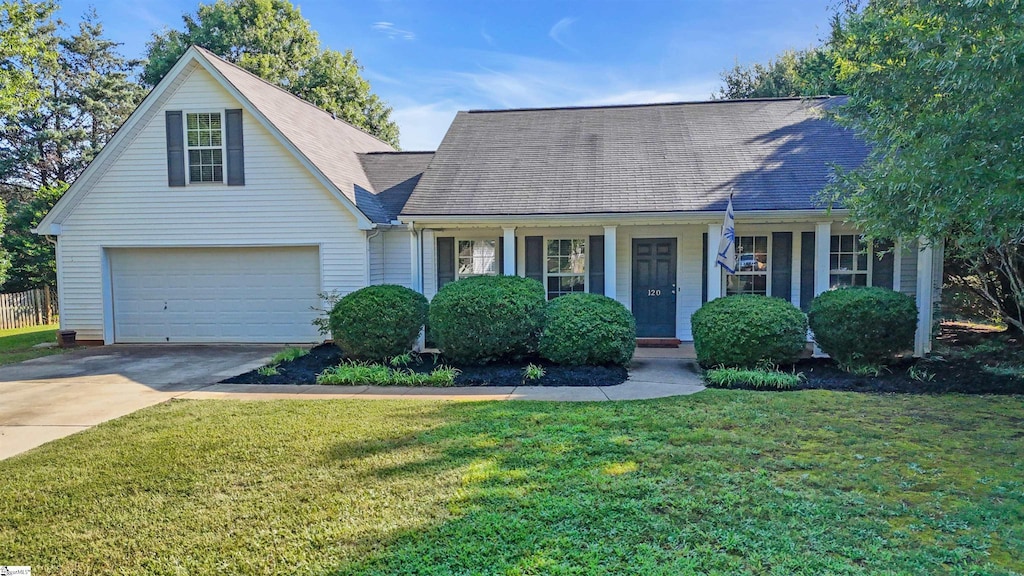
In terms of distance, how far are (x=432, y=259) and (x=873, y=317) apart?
26.1ft

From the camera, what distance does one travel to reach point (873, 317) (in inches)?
335

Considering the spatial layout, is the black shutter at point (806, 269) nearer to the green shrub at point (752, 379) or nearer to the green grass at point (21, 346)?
the green shrub at point (752, 379)

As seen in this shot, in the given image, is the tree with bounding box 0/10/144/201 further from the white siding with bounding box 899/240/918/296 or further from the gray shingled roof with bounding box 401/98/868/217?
the white siding with bounding box 899/240/918/296

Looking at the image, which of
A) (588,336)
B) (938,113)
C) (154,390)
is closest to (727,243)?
(588,336)

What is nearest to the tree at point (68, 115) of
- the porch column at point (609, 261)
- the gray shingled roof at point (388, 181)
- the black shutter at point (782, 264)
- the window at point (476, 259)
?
the gray shingled roof at point (388, 181)

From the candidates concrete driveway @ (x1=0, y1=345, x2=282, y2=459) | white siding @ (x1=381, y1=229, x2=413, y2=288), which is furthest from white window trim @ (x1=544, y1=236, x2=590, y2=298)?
concrete driveway @ (x1=0, y1=345, x2=282, y2=459)

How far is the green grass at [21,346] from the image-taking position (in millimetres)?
11078

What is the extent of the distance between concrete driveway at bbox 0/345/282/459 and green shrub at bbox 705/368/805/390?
25.0 feet

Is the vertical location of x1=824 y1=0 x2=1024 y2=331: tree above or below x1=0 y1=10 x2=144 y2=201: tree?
below

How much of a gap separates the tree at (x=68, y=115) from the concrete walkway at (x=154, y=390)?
2223cm

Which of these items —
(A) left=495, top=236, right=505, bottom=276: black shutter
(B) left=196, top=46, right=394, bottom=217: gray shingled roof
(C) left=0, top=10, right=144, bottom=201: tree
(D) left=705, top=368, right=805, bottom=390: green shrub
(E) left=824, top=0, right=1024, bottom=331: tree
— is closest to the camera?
(E) left=824, top=0, right=1024, bottom=331: tree

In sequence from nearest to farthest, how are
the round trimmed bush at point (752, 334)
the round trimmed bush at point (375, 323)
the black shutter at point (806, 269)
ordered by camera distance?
the round trimmed bush at point (752, 334)
the round trimmed bush at point (375, 323)
the black shutter at point (806, 269)

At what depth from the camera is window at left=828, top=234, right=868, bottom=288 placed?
1121cm

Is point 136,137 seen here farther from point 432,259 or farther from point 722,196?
point 722,196
